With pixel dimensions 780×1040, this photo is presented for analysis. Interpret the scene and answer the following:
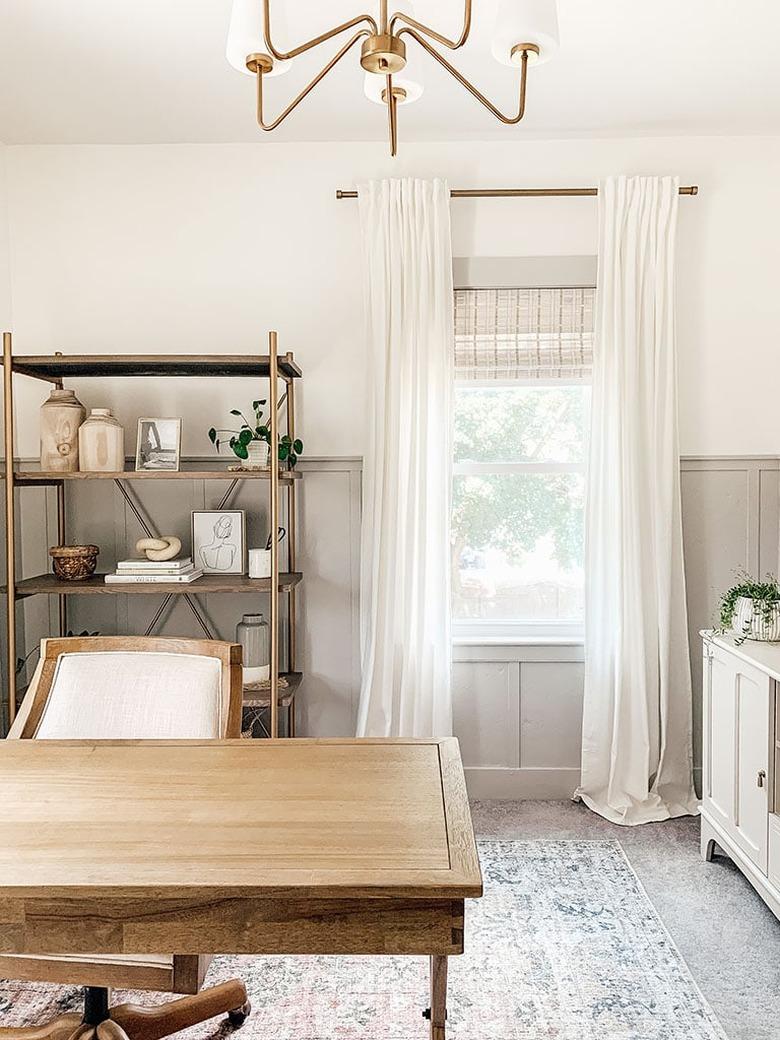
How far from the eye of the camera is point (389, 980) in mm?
2289

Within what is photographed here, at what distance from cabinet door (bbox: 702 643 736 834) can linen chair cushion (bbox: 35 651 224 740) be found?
5.41ft

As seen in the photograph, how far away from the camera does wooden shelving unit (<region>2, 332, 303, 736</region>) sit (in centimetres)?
306

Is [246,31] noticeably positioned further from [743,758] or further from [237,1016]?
[743,758]

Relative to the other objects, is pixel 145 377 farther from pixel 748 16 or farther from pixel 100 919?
pixel 100 919

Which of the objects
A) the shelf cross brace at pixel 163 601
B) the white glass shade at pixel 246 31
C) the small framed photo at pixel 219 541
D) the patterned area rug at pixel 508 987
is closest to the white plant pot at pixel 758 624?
the patterned area rug at pixel 508 987

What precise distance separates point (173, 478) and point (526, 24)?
2035 millimetres

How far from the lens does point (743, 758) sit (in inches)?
107

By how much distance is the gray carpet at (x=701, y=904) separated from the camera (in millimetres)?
2199

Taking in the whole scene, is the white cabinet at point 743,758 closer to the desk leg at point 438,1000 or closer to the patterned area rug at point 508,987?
the patterned area rug at point 508,987

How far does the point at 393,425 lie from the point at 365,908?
2306mm

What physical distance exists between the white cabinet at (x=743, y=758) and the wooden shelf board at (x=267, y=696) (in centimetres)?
144

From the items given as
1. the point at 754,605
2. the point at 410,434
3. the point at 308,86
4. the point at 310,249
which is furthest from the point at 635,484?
the point at 308,86

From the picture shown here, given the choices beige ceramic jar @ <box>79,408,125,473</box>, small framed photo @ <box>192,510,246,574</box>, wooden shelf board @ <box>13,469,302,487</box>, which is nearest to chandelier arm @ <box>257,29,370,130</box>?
wooden shelf board @ <box>13,469,302,487</box>

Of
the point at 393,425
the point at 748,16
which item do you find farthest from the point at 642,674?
the point at 748,16
